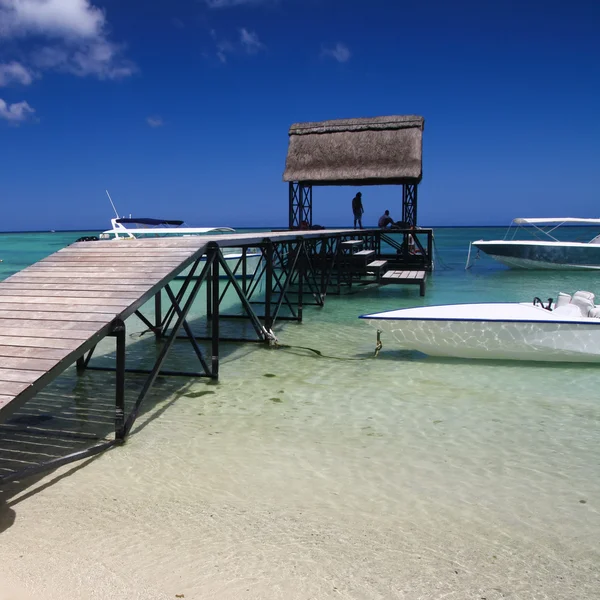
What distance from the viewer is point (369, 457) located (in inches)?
199

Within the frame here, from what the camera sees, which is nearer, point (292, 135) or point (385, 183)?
point (385, 183)

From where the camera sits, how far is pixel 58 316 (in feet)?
17.1

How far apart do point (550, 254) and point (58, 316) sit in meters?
25.7

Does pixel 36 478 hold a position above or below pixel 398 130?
below

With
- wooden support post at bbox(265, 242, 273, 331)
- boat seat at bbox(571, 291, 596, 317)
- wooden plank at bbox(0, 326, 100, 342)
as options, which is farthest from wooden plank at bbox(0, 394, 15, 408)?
boat seat at bbox(571, 291, 596, 317)

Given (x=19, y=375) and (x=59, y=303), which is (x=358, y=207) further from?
(x=19, y=375)

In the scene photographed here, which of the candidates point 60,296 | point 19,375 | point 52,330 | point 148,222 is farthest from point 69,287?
point 148,222

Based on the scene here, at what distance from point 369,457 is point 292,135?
19704mm

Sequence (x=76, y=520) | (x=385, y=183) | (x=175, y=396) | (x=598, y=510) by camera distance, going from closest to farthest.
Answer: (x=76, y=520) < (x=598, y=510) < (x=175, y=396) < (x=385, y=183)

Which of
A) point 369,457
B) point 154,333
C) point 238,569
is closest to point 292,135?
point 154,333

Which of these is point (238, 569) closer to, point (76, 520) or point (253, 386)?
point (76, 520)

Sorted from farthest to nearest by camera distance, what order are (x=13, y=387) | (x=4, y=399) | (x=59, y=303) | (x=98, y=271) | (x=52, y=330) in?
(x=98, y=271)
(x=59, y=303)
(x=52, y=330)
(x=13, y=387)
(x=4, y=399)

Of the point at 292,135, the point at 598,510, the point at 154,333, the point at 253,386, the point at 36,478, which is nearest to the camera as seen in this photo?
the point at 598,510

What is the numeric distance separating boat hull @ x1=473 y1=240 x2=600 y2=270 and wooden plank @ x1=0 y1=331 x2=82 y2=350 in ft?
79.4
